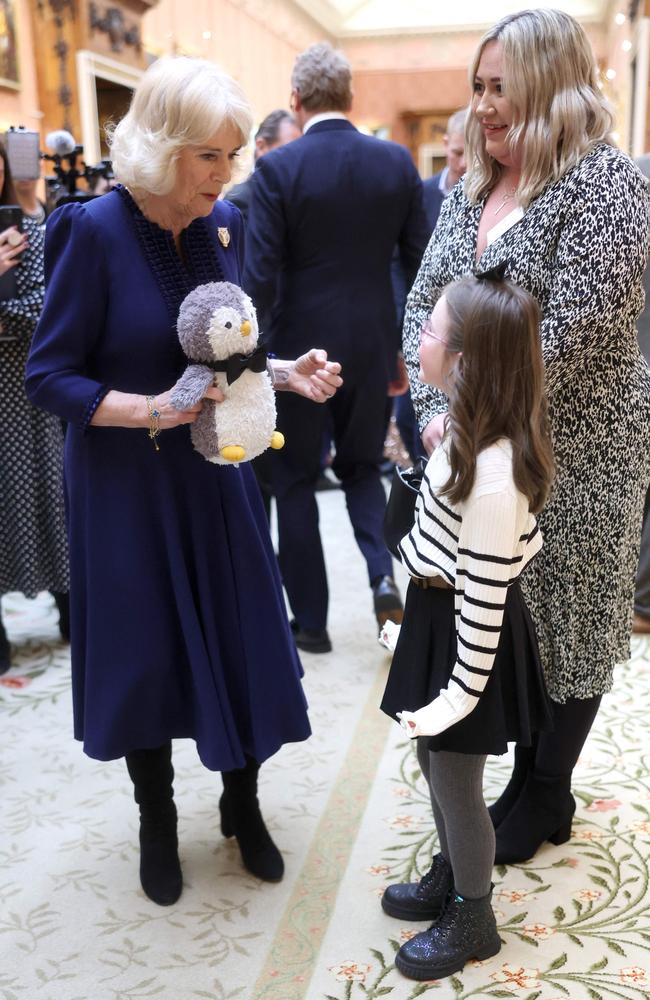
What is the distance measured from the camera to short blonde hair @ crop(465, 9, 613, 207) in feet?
5.78

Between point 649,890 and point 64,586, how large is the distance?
7.21 feet

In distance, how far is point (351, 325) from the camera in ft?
10.9

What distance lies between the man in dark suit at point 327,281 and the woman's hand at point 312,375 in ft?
4.13

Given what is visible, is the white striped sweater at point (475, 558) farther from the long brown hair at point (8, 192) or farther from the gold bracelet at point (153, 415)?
the long brown hair at point (8, 192)

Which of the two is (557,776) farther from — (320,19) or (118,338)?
(320,19)

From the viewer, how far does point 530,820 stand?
2.14 metres

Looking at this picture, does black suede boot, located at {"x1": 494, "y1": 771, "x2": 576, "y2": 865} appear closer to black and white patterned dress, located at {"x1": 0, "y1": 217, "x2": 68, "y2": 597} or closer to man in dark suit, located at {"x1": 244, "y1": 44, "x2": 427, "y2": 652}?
man in dark suit, located at {"x1": 244, "y1": 44, "x2": 427, "y2": 652}

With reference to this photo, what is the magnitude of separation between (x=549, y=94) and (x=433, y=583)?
3.13ft

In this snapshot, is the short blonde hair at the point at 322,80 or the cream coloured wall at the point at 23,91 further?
the cream coloured wall at the point at 23,91

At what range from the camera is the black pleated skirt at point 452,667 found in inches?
63.0

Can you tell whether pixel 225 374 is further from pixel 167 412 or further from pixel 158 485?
pixel 158 485

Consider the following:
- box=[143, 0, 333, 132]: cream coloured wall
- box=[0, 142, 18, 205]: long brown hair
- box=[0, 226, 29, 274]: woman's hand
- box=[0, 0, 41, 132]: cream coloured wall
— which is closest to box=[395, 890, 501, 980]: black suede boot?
box=[0, 226, 29, 274]: woman's hand

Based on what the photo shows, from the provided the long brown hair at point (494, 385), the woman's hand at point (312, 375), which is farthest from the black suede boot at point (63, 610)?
the long brown hair at point (494, 385)

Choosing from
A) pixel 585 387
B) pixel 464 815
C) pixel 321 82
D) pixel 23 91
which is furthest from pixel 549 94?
pixel 23 91
